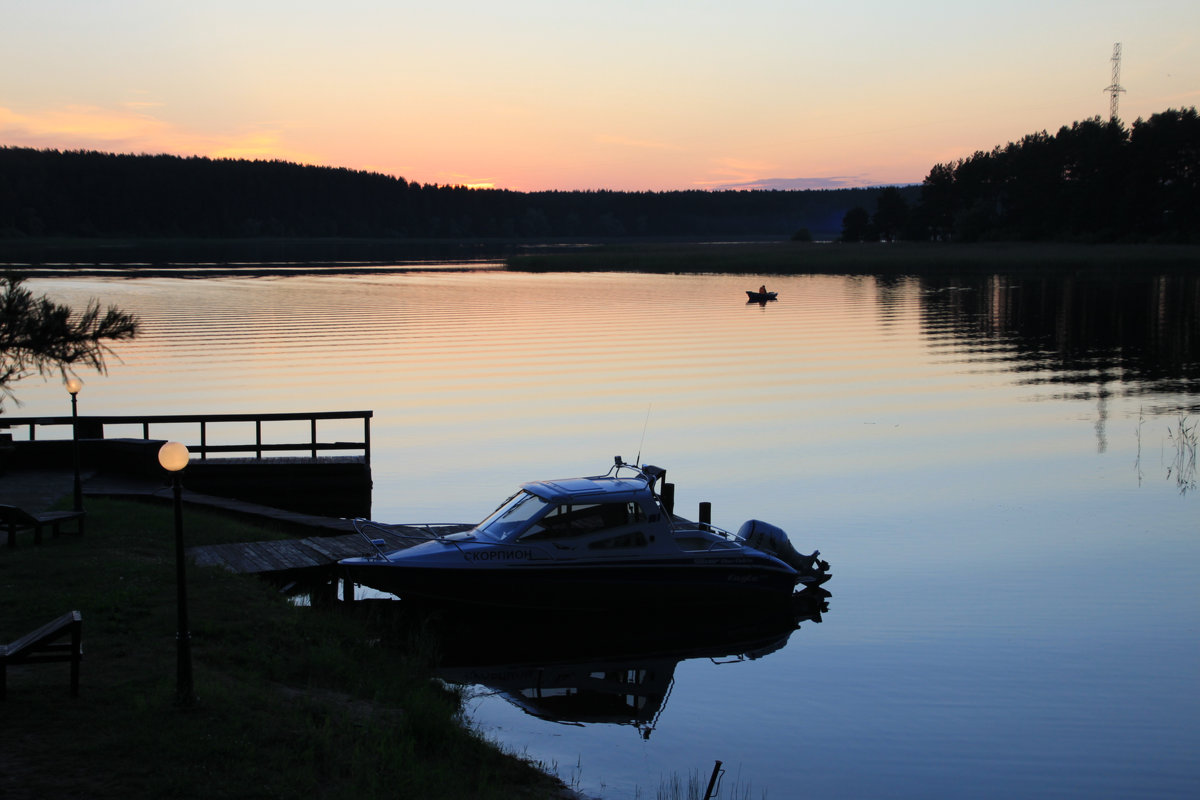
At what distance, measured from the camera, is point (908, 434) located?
33.4m

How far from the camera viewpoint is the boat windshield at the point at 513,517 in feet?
57.2

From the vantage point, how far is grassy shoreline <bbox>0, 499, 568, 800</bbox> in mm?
8766

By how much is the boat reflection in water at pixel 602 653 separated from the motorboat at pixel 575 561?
37cm

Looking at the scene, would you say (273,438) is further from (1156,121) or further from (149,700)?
(1156,121)

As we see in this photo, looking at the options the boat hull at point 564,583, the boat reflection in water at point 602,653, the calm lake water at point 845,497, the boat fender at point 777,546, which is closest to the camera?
the calm lake water at point 845,497

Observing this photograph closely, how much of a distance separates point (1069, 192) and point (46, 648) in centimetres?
13847

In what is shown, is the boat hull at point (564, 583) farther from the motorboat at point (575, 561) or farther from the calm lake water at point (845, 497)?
the calm lake water at point (845, 497)

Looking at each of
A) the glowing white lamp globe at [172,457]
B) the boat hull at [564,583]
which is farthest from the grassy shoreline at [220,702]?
the glowing white lamp globe at [172,457]

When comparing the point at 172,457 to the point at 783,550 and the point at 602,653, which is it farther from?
the point at 783,550

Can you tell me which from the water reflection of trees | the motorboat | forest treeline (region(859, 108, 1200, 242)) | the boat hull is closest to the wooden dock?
the motorboat

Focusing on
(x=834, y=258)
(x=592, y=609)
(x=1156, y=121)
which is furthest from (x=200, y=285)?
(x=1156, y=121)

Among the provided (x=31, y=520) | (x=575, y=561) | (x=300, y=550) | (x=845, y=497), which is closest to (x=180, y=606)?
(x=31, y=520)

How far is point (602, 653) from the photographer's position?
16.8 metres

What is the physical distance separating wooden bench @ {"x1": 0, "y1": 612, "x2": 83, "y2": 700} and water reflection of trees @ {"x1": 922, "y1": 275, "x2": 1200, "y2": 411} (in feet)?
124
